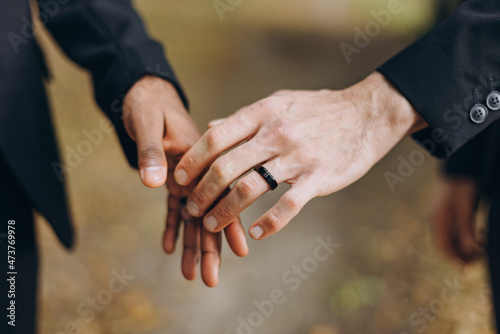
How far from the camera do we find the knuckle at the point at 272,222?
1134 mm

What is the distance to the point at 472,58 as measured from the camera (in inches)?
43.1

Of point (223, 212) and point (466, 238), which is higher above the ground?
point (223, 212)

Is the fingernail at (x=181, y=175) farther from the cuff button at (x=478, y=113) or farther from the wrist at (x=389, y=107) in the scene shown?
the cuff button at (x=478, y=113)

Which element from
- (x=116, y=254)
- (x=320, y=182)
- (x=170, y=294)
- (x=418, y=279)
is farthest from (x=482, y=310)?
(x=116, y=254)

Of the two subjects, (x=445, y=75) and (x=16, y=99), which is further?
(x=16, y=99)

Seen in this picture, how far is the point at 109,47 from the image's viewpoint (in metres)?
1.43

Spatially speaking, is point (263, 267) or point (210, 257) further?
point (263, 267)

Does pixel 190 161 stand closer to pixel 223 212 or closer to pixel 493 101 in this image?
pixel 223 212

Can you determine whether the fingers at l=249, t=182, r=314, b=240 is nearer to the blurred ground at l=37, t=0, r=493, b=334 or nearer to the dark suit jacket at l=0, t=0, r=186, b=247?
the dark suit jacket at l=0, t=0, r=186, b=247

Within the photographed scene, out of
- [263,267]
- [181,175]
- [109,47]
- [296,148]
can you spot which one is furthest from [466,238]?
[109,47]

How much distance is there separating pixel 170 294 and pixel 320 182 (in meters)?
1.90

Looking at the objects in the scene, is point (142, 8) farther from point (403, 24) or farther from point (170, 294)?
point (170, 294)

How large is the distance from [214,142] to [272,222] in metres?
0.28

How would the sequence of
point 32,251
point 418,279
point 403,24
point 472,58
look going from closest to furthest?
point 472,58 → point 32,251 → point 418,279 → point 403,24
